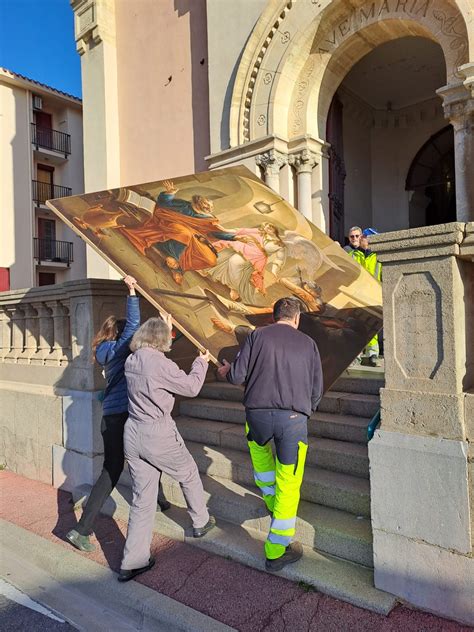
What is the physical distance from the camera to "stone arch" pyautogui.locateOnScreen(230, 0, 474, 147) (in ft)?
23.2

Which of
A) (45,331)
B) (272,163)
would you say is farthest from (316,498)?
(272,163)

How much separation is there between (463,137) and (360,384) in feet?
13.1

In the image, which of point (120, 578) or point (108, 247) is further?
point (108, 247)

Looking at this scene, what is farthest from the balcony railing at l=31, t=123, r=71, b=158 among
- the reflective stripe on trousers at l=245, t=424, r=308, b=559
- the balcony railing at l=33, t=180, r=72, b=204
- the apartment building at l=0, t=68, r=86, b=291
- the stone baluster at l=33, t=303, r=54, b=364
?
the reflective stripe on trousers at l=245, t=424, r=308, b=559

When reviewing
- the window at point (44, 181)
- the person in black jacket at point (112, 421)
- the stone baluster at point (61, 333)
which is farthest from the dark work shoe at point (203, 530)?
the window at point (44, 181)

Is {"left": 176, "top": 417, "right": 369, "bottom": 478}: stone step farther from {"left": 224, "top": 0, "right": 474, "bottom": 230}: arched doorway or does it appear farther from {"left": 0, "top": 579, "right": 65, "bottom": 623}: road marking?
{"left": 224, "top": 0, "right": 474, "bottom": 230}: arched doorway

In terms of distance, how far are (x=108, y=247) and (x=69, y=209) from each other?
650 mm

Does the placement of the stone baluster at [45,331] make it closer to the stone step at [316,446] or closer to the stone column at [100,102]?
the stone step at [316,446]

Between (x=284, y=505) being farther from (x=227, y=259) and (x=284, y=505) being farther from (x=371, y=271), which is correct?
(x=371, y=271)

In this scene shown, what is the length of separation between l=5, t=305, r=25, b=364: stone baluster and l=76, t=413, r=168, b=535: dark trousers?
121 inches

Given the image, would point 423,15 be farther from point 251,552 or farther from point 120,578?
point 120,578

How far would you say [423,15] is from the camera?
658 cm

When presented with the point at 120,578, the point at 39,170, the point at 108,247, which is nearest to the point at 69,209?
the point at 108,247

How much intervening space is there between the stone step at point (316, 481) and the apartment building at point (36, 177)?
18687 mm
